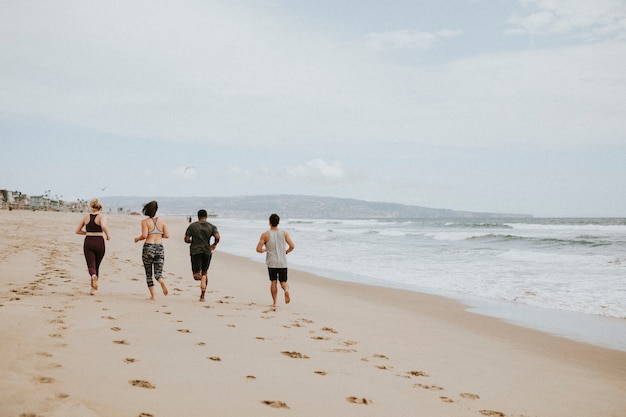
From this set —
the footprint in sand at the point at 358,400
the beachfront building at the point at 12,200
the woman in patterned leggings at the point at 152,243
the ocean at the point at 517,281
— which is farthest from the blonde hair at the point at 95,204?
the beachfront building at the point at 12,200

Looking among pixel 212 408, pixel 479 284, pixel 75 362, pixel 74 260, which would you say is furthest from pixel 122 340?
pixel 479 284

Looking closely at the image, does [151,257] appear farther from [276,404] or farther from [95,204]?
[276,404]

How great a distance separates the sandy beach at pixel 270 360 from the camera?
3.86m

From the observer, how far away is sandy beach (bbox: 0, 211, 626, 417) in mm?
3855

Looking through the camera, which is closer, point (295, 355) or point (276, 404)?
point (276, 404)

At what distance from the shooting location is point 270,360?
5.40m

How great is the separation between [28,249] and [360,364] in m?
13.9

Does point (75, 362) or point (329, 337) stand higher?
point (75, 362)

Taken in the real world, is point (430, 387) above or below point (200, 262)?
below

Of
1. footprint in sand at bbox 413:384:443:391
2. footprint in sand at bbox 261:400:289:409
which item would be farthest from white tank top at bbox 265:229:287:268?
footprint in sand at bbox 261:400:289:409

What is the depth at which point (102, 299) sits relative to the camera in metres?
8.34

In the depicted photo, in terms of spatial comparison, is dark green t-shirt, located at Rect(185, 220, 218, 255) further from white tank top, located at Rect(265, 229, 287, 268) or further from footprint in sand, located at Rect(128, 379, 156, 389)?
footprint in sand, located at Rect(128, 379, 156, 389)

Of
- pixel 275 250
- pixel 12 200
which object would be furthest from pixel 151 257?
pixel 12 200

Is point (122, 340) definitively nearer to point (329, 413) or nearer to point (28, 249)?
point (329, 413)
